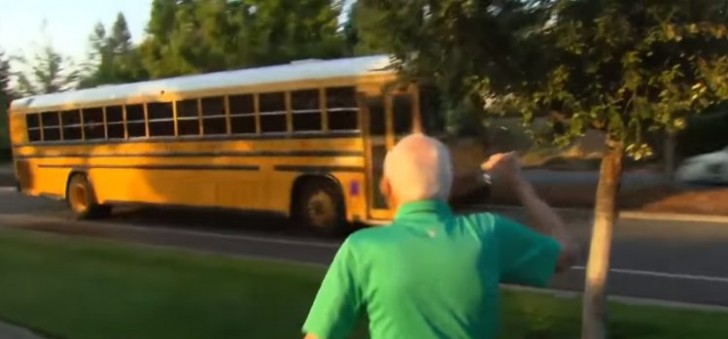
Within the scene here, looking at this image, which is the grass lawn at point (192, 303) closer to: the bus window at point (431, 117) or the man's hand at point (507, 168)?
the bus window at point (431, 117)

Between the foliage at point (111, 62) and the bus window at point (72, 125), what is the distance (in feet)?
56.3

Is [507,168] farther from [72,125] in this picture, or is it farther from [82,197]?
[72,125]

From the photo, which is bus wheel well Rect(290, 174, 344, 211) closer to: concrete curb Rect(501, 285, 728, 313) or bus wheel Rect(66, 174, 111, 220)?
bus wheel Rect(66, 174, 111, 220)

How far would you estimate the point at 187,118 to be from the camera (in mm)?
18516

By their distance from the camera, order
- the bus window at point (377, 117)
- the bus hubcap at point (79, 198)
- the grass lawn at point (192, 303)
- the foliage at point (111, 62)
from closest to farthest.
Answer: the grass lawn at point (192, 303) → the bus window at point (377, 117) → the bus hubcap at point (79, 198) → the foliage at point (111, 62)

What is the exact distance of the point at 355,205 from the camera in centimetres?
1580

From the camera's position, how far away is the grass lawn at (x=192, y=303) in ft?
26.8

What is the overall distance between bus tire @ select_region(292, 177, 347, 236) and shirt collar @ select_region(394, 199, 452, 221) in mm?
13013

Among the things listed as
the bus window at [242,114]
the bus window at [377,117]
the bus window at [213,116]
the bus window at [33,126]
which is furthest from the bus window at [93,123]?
the bus window at [377,117]

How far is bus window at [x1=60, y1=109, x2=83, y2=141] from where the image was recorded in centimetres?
2125

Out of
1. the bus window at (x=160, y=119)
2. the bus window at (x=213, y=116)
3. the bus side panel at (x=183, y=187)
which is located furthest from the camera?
the bus window at (x=160, y=119)

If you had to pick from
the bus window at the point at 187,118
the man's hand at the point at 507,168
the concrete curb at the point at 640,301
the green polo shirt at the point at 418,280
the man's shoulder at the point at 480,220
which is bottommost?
the concrete curb at the point at 640,301

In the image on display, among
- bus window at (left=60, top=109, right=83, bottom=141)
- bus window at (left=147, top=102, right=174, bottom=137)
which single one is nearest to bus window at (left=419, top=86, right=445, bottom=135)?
bus window at (left=147, top=102, right=174, bottom=137)

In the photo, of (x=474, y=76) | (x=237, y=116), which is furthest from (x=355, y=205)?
(x=474, y=76)
